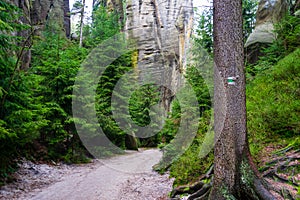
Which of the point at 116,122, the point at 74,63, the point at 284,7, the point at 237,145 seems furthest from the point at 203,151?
the point at 284,7

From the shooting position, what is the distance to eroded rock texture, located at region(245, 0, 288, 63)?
42.8 feet

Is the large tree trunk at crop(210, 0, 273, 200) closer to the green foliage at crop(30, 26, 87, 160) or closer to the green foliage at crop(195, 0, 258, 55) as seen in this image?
the green foliage at crop(195, 0, 258, 55)

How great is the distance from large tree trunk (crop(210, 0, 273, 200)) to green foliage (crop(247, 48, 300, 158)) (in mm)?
1488

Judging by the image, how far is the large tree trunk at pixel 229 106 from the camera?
3.66 m

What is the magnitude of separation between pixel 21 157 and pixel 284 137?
8830 mm

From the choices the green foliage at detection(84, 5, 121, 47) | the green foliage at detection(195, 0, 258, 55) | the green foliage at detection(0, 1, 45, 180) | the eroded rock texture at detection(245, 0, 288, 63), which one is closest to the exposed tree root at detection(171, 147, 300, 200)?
the green foliage at detection(0, 1, 45, 180)

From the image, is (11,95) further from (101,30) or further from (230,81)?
(101,30)

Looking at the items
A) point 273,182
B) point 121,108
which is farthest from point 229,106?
point 121,108

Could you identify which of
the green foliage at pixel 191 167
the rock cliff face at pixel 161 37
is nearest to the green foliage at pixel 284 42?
the green foliage at pixel 191 167

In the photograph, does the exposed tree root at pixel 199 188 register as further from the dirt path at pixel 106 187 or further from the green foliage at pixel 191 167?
the dirt path at pixel 106 187

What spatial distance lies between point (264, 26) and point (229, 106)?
12.4 m

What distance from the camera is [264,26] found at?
14031 millimetres

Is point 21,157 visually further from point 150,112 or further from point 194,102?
point 150,112

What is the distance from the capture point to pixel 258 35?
1352 centimetres
